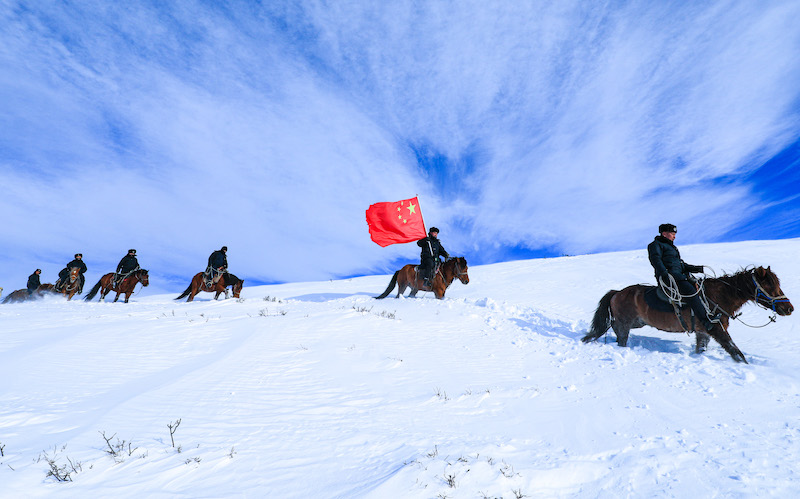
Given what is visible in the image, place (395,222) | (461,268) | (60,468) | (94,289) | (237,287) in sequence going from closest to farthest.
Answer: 1. (60,468)
2. (461,268)
3. (395,222)
4. (237,287)
5. (94,289)

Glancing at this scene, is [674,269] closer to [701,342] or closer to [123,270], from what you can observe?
[701,342]

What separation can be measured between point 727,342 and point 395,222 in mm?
10247

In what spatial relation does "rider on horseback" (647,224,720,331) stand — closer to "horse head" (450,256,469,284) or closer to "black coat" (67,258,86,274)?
"horse head" (450,256,469,284)

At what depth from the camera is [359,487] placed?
7.88 feet

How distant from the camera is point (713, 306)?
19.3 ft

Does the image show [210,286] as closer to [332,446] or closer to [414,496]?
[332,446]

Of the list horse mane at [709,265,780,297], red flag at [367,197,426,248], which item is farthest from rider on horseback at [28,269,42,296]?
horse mane at [709,265,780,297]

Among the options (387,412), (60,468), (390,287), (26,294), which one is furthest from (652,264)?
(26,294)

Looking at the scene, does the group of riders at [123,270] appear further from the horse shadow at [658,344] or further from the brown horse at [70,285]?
the horse shadow at [658,344]

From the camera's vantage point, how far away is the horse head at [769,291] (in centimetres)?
533

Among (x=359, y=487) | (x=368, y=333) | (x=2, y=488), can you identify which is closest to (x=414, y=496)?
(x=359, y=487)

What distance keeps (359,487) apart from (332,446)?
74 cm

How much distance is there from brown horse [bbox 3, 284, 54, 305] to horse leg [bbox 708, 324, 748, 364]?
27.0 metres

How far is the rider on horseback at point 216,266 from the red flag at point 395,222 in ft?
24.4
